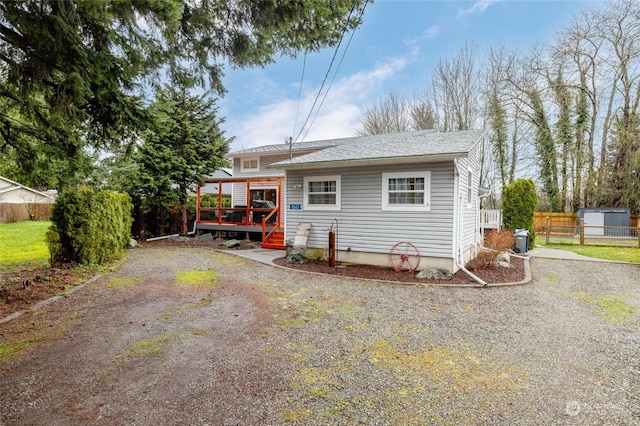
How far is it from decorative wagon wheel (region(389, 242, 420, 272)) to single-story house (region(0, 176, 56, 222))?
20.3m

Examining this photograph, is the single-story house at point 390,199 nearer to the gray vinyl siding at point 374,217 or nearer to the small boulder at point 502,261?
Answer: the gray vinyl siding at point 374,217

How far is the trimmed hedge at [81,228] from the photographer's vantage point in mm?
7426

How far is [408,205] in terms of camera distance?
26.4 feet

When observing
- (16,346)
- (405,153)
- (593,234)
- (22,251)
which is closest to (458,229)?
(405,153)

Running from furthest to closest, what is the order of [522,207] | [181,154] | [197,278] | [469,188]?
[181,154], [522,207], [469,188], [197,278]

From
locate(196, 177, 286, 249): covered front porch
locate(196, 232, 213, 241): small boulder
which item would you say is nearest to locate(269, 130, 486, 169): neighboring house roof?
locate(196, 177, 286, 249): covered front porch

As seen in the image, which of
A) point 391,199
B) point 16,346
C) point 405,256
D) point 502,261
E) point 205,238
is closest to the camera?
point 16,346

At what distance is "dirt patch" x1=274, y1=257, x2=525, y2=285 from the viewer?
7199mm

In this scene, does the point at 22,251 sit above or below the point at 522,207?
below

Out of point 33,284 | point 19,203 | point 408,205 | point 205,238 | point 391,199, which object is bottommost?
point 33,284

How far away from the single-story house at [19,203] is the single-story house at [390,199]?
1773cm

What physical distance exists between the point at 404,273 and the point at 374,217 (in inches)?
65.4

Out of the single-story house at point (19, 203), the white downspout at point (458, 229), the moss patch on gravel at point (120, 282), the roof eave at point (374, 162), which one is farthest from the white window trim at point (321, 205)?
the single-story house at point (19, 203)

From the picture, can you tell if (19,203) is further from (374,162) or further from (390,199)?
(390,199)
